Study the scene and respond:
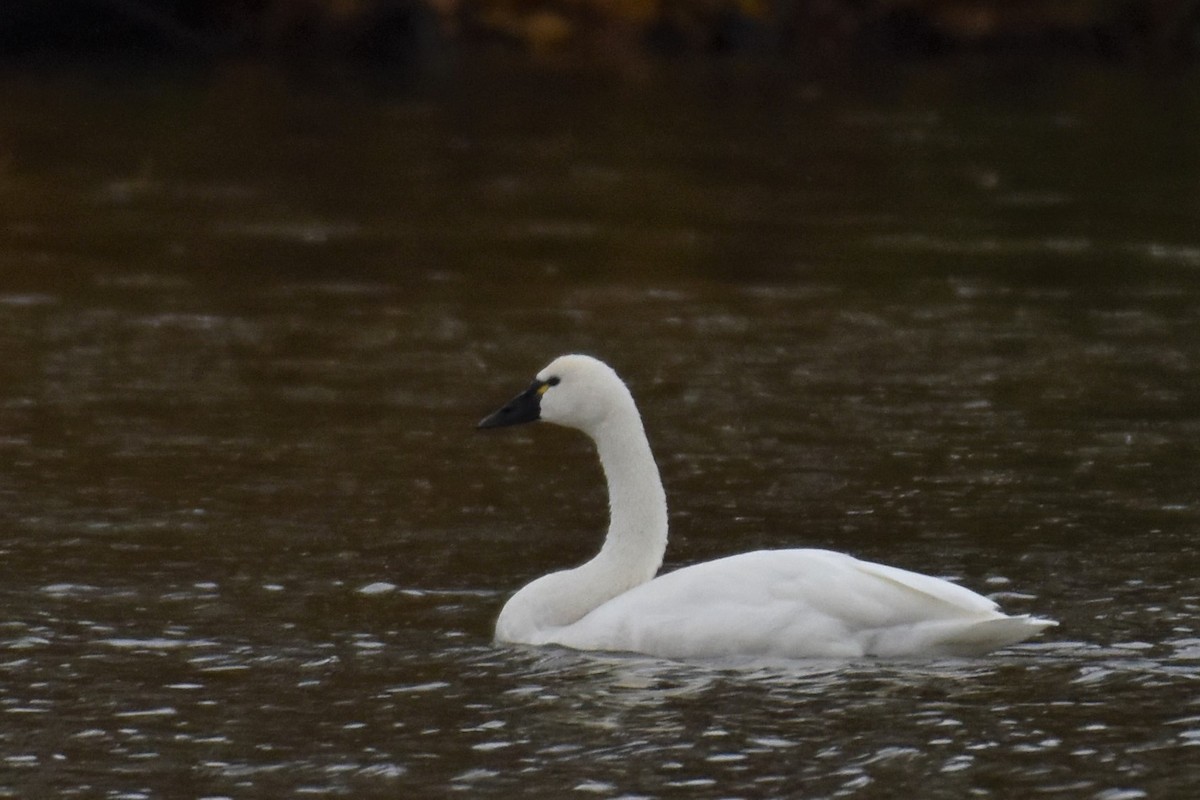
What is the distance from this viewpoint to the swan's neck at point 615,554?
1077 cm

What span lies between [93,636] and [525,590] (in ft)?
6.01

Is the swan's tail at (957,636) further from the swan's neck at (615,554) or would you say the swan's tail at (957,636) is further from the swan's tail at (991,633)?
the swan's neck at (615,554)

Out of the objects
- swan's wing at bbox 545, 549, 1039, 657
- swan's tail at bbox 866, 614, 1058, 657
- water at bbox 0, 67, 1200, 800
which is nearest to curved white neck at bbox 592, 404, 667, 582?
swan's wing at bbox 545, 549, 1039, 657

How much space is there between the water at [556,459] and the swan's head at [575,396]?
3.17ft

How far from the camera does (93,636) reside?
1077 centimetres

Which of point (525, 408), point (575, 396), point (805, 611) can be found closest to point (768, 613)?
point (805, 611)

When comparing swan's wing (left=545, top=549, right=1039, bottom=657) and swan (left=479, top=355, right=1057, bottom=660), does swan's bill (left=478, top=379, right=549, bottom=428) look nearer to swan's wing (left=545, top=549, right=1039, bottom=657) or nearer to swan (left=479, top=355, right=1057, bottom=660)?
swan (left=479, top=355, right=1057, bottom=660)

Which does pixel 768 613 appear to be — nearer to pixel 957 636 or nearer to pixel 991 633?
pixel 957 636

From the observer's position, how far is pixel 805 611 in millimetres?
10234

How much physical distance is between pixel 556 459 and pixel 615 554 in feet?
14.5

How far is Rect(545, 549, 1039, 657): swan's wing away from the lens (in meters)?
10.2

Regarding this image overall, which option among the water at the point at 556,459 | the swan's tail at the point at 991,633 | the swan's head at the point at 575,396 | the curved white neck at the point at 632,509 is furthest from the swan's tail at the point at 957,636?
the swan's head at the point at 575,396

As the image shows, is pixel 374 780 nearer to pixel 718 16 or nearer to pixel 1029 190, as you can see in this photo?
pixel 1029 190

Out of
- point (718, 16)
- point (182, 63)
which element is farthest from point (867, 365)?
point (718, 16)
